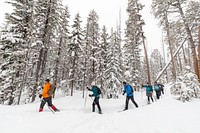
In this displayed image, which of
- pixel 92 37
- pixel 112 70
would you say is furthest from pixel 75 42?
pixel 112 70

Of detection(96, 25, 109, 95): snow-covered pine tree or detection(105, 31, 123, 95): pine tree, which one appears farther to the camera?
detection(96, 25, 109, 95): snow-covered pine tree

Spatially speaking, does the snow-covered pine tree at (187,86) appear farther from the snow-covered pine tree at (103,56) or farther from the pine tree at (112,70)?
the snow-covered pine tree at (103,56)

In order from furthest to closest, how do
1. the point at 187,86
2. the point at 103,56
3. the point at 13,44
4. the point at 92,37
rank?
the point at 92,37 → the point at 103,56 → the point at 13,44 → the point at 187,86

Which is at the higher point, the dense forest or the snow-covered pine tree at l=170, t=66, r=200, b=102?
the dense forest

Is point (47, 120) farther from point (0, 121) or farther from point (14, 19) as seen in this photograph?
point (14, 19)

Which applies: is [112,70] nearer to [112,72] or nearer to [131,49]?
[112,72]

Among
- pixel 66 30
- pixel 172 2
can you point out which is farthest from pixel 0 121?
pixel 66 30

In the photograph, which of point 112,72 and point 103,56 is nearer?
point 112,72

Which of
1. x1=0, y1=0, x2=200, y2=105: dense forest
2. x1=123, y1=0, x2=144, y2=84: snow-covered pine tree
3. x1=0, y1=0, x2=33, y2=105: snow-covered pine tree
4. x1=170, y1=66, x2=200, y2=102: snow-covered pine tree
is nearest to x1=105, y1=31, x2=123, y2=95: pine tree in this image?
x1=0, y1=0, x2=200, y2=105: dense forest

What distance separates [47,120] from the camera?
6.13 metres

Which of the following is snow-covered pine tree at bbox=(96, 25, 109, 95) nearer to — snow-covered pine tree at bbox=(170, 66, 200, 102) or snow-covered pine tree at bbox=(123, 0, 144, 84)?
snow-covered pine tree at bbox=(123, 0, 144, 84)

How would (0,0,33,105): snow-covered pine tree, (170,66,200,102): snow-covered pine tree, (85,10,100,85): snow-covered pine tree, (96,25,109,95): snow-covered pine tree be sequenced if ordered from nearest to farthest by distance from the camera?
1. (170,66,200,102): snow-covered pine tree
2. (0,0,33,105): snow-covered pine tree
3. (96,25,109,95): snow-covered pine tree
4. (85,10,100,85): snow-covered pine tree

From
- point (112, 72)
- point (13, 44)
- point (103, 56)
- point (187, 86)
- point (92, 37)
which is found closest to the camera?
point (187, 86)

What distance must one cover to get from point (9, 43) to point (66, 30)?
1181 centimetres
